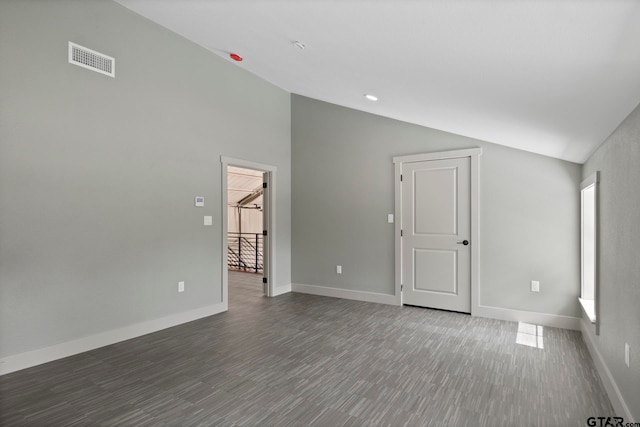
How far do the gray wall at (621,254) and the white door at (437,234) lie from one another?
5.85ft

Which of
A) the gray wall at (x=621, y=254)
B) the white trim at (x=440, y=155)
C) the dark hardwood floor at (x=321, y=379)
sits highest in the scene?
the white trim at (x=440, y=155)

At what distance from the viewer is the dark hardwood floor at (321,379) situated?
7.51 feet

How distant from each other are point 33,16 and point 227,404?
12.0ft

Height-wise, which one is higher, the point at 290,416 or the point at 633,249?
the point at 633,249

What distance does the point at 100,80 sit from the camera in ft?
11.6

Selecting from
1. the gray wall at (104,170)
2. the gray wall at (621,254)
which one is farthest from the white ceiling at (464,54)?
the gray wall at (104,170)

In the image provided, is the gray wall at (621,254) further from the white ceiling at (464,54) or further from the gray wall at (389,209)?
the gray wall at (389,209)

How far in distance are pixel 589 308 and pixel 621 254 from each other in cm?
163

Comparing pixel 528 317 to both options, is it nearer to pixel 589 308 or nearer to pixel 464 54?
pixel 589 308

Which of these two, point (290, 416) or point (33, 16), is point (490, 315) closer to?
point (290, 416)

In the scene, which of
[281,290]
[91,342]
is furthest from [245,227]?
[91,342]

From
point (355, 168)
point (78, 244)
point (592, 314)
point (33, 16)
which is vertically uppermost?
point (33, 16)

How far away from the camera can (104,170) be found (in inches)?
140

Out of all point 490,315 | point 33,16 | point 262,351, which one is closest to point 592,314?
point 490,315
